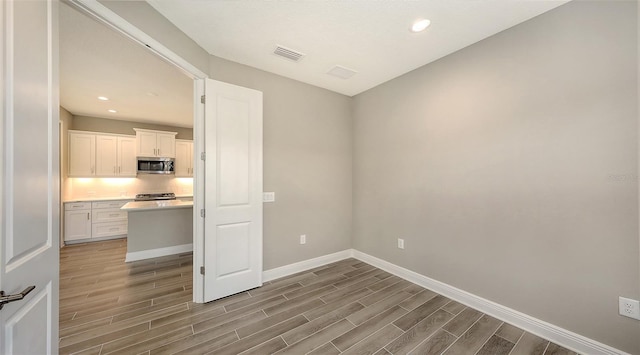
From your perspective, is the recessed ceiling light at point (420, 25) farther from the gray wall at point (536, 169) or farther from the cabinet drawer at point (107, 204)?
the cabinet drawer at point (107, 204)

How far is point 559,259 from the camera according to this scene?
6.26 ft

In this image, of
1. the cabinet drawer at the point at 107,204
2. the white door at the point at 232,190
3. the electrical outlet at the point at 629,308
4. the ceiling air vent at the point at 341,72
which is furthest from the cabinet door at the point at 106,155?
the electrical outlet at the point at 629,308

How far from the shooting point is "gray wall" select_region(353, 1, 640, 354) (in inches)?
65.8

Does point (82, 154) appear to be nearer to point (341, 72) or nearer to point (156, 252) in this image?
point (156, 252)

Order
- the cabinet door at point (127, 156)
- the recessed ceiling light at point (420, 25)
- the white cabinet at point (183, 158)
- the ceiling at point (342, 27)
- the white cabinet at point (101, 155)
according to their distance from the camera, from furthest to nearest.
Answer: the white cabinet at point (183, 158) < the cabinet door at point (127, 156) < the white cabinet at point (101, 155) < the recessed ceiling light at point (420, 25) < the ceiling at point (342, 27)

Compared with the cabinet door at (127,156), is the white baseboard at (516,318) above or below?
below

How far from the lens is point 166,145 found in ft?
19.1

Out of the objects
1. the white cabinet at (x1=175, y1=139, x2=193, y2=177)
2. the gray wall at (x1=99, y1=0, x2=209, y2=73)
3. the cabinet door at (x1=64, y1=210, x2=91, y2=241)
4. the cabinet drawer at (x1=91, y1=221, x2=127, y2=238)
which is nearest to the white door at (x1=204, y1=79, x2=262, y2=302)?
the gray wall at (x1=99, y1=0, x2=209, y2=73)

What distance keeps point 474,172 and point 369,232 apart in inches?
68.5

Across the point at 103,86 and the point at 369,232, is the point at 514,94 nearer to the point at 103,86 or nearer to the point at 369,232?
the point at 369,232

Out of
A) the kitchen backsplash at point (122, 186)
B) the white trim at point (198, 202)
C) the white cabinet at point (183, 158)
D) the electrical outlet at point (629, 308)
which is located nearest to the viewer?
the electrical outlet at point (629, 308)

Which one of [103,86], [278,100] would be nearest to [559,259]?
[278,100]

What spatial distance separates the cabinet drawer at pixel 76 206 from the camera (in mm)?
4613

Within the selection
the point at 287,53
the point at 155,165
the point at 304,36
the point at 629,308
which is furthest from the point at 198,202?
the point at 155,165
